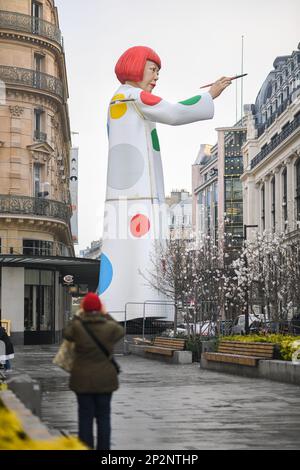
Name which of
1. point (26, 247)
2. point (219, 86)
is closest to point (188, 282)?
point (219, 86)

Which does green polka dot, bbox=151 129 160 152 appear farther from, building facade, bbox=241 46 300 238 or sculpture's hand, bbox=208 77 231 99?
building facade, bbox=241 46 300 238

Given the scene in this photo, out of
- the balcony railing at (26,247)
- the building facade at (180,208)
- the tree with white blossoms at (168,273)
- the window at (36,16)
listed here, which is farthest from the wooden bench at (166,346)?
the building facade at (180,208)

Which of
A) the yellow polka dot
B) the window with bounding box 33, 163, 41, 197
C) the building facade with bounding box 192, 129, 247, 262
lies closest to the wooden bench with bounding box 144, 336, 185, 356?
the yellow polka dot

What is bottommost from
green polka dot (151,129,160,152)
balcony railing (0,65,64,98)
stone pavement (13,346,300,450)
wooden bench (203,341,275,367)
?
stone pavement (13,346,300,450)

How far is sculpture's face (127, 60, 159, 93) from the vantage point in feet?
115

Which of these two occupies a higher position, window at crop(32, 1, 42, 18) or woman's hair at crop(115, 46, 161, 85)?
window at crop(32, 1, 42, 18)

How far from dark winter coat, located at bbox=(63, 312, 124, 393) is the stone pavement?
5.27 feet

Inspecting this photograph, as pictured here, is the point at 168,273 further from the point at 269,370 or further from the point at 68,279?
the point at 269,370

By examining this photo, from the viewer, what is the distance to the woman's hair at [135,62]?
3500 cm

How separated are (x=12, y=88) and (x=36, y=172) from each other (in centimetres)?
457

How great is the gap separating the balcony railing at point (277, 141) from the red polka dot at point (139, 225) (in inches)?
1323

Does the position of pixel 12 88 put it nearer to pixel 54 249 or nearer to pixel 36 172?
pixel 36 172

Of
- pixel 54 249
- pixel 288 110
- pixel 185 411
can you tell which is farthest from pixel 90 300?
pixel 288 110

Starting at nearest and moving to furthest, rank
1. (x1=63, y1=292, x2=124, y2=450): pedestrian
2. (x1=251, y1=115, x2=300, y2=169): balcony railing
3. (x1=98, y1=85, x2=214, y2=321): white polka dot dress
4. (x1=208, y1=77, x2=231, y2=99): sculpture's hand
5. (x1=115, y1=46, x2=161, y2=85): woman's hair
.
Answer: (x1=63, y1=292, x2=124, y2=450): pedestrian
(x1=208, y1=77, x2=231, y2=99): sculpture's hand
(x1=115, y1=46, x2=161, y2=85): woman's hair
(x1=98, y1=85, x2=214, y2=321): white polka dot dress
(x1=251, y1=115, x2=300, y2=169): balcony railing
